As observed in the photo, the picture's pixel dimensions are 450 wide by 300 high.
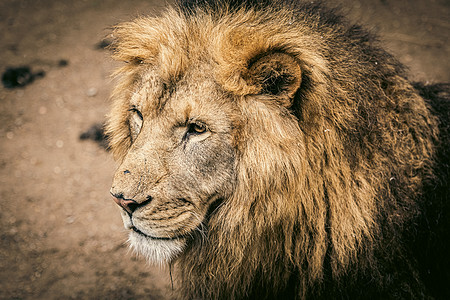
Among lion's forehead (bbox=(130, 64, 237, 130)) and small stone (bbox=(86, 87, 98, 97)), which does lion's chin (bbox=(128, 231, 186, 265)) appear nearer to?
lion's forehead (bbox=(130, 64, 237, 130))

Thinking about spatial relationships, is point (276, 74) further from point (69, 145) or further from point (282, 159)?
point (69, 145)

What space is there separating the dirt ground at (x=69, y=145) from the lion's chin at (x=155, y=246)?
4.81 ft

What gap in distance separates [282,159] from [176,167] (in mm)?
525

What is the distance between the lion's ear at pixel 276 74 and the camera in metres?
1.72

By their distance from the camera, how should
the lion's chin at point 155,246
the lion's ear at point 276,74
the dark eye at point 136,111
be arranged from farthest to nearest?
the dark eye at point 136,111 → the lion's chin at point 155,246 → the lion's ear at point 276,74

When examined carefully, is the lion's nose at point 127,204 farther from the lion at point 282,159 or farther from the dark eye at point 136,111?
the dark eye at point 136,111

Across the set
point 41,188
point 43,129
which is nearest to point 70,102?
point 43,129

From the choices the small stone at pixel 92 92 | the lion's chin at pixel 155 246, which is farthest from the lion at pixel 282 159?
the small stone at pixel 92 92

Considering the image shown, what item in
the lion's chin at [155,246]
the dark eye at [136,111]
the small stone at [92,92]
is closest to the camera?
the lion's chin at [155,246]

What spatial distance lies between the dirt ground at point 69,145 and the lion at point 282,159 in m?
0.80

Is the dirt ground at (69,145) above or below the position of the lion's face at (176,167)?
below

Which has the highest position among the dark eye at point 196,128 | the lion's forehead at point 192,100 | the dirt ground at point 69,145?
the lion's forehead at point 192,100

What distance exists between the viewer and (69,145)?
452 centimetres

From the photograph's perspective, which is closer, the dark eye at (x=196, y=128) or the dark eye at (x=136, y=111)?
the dark eye at (x=196, y=128)
